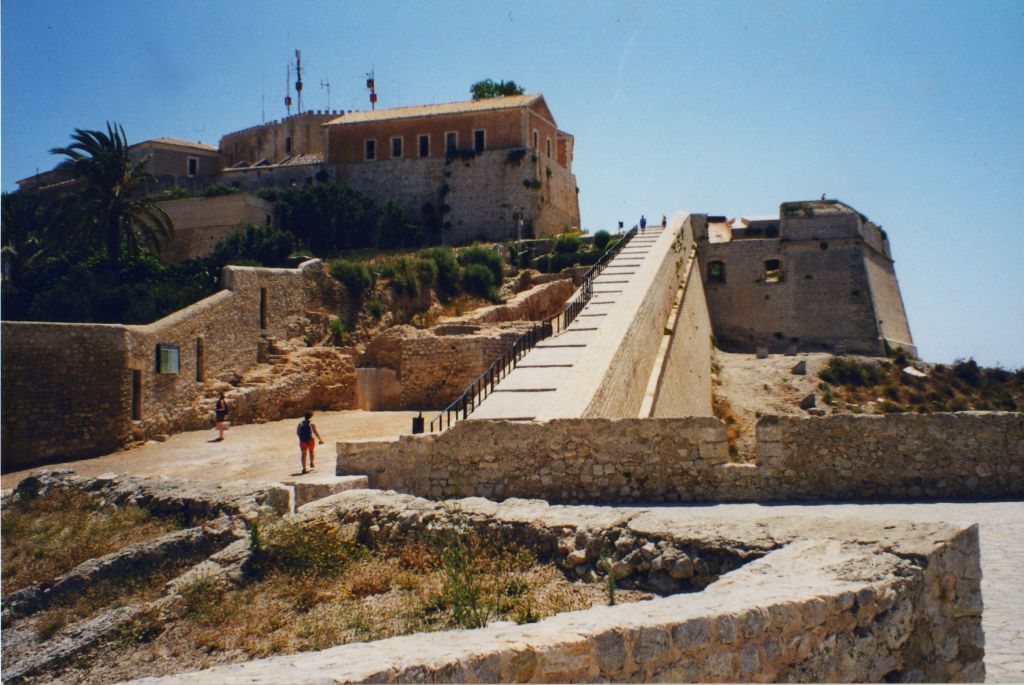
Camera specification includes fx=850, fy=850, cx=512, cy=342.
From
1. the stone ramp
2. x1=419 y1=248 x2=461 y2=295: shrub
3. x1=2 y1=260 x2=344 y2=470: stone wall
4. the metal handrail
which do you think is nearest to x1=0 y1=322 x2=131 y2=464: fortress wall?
x1=2 y1=260 x2=344 y2=470: stone wall

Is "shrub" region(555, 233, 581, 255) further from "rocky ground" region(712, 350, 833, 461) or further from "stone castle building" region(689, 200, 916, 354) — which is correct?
"rocky ground" region(712, 350, 833, 461)

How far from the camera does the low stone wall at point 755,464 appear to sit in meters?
8.26

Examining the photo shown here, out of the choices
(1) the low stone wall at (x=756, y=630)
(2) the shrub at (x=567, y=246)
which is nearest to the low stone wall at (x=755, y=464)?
(1) the low stone wall at (x=756, y=630)

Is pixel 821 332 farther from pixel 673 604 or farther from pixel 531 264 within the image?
pixel 673 604

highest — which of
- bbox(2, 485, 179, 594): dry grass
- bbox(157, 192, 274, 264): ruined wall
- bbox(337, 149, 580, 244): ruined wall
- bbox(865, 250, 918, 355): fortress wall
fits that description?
bbox(337, 149, 580, 244): ruined wall

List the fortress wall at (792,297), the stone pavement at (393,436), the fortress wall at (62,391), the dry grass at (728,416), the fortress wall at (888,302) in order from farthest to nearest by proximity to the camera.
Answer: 1. the fortress wall at (888,302)
2. the fortress wall at (792,297)
3. the dry grass at (728,416)
4. the fortress wall at (62,391)
5. the stone pavement at (393,436)

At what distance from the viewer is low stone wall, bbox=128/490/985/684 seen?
3.39 m

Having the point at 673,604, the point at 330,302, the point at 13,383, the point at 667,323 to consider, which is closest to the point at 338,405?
the point at 330,302

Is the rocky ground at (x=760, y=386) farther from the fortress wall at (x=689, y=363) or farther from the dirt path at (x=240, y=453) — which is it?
the dirt path at (x=240, y=453)

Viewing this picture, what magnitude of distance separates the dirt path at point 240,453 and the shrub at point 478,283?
8.58 m

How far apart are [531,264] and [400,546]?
924 inches

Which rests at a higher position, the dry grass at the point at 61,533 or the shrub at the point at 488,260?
the shrub at the point at 488,260

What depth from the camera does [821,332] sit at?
2944 cm

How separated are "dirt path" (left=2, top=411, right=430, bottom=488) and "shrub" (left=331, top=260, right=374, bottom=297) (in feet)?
19.7
